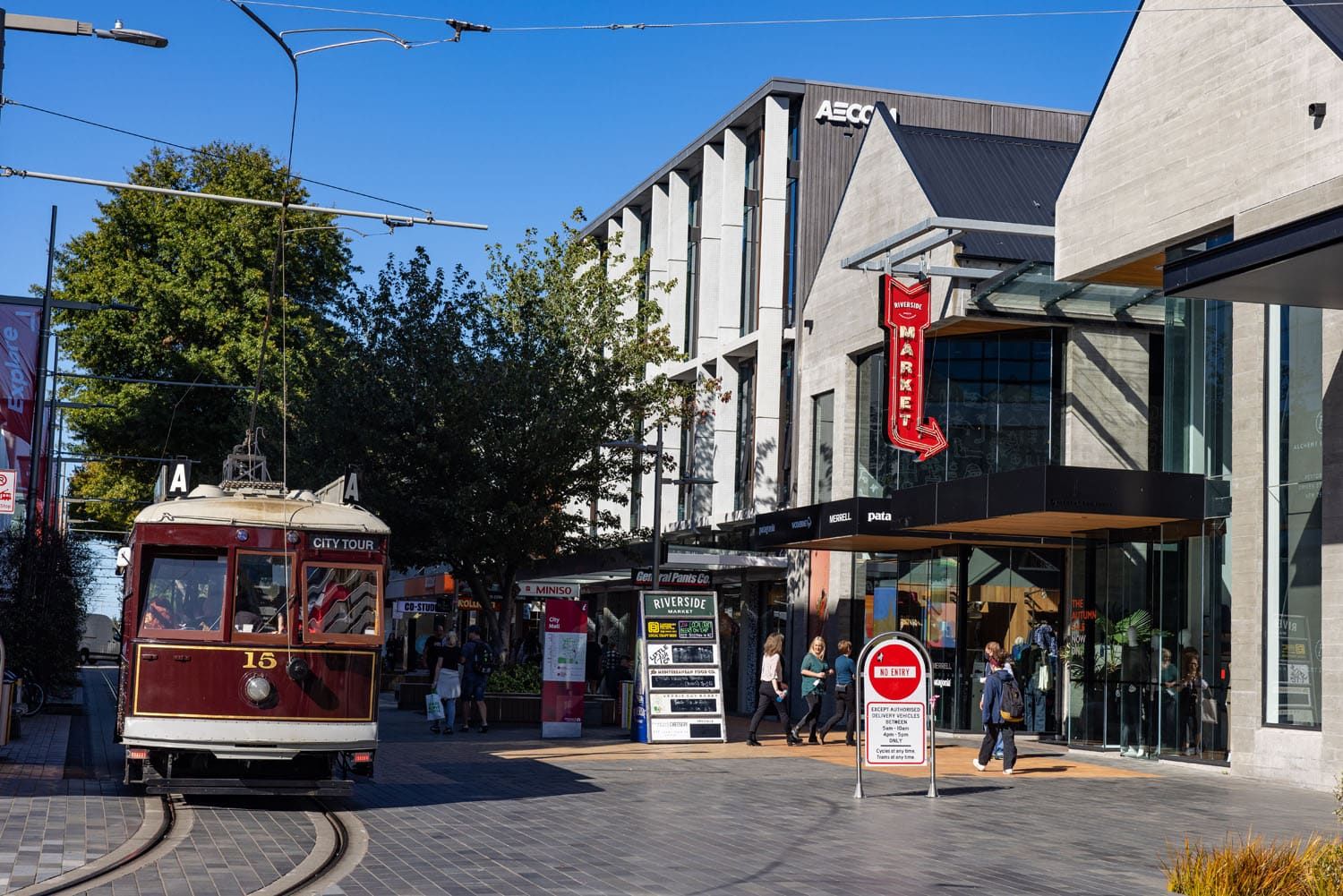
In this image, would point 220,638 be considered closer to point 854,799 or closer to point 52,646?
point 854,799

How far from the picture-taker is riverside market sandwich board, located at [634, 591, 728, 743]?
24.4 meters

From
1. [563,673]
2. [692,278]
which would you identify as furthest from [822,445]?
[692,278]

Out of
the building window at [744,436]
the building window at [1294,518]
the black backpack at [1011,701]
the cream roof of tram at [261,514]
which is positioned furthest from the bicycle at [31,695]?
the building window at [744,436]

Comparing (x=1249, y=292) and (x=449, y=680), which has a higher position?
(x=1249, y=292)

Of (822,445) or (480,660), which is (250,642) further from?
(822,445)

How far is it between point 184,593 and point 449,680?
11.6m

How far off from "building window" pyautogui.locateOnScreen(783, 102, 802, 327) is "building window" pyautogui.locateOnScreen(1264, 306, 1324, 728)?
17997 mm

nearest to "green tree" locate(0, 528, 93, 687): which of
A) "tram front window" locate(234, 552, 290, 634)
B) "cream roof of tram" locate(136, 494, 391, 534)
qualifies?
"cream roof of tram" locate(136, 494, 391, 534)

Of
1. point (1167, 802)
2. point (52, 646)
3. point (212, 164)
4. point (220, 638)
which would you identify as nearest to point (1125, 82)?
point (1167, 802)

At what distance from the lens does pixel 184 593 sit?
1399cm

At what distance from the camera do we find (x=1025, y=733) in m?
26.8

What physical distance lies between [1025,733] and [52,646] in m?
16.8

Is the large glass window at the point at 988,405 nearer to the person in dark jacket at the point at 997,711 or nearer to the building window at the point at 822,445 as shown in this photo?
the building window at the point at 822,445

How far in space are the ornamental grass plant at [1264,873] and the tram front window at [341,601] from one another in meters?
7.51
